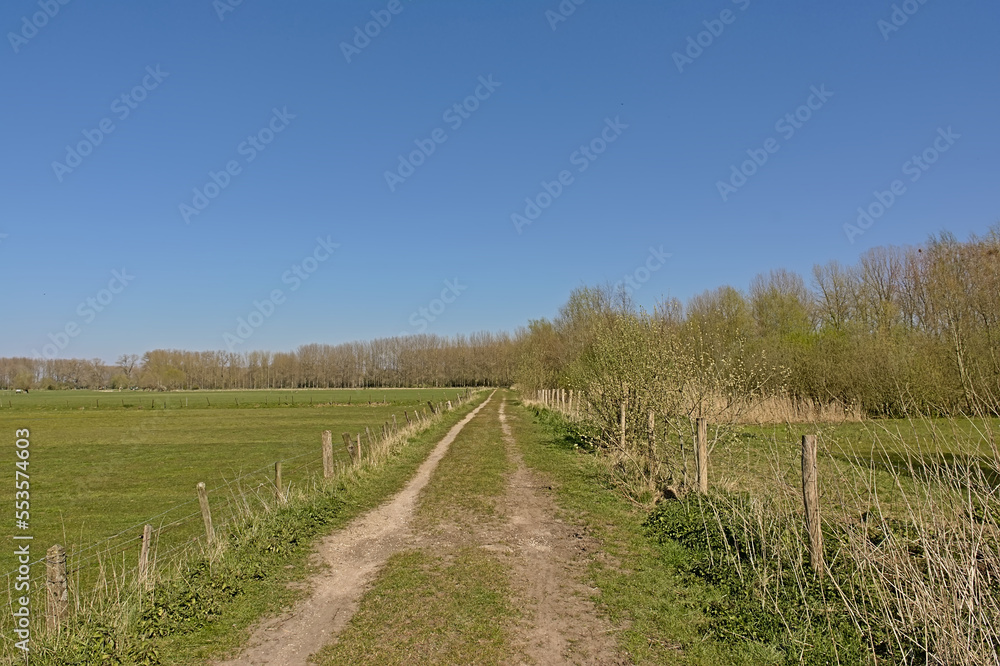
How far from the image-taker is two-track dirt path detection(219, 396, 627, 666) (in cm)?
534

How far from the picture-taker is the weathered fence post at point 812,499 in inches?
242

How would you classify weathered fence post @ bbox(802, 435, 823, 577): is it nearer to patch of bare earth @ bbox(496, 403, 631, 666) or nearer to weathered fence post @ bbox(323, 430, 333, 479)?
patch of bare earth @ bbox(496, 403, 631, 666)

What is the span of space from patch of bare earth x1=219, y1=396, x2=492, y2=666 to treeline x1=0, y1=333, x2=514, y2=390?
397 feet

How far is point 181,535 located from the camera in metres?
11.7

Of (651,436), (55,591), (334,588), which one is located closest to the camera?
(55,591)

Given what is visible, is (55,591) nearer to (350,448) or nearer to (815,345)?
(350,448)

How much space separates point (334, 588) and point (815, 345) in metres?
31.9

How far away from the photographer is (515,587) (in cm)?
695

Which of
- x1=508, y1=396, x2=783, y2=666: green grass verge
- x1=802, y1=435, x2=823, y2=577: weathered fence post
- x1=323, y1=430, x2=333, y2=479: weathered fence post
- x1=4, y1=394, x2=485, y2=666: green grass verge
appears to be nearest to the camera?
x1=508, y1=396, x2=783, y2=666: green grass verge

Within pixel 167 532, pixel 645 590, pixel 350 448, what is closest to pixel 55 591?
pixel 645 590

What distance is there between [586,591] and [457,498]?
568cm

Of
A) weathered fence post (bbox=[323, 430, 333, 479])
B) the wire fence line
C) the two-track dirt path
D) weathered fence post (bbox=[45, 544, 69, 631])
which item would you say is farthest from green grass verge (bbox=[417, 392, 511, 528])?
weathered fence post (bbox=[45, 544, 69, 631])

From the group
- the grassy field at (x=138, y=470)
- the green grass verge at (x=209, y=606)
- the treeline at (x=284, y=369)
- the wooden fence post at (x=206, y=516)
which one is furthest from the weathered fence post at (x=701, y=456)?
the treeline at (x=284, y=369)

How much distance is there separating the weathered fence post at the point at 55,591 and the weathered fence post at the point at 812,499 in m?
7.60
